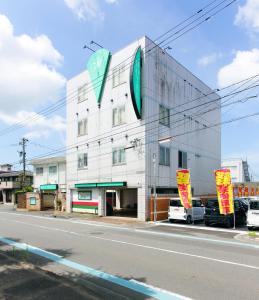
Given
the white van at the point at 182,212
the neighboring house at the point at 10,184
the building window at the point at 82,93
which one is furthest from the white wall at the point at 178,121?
the neighboring house at the point at 10,184

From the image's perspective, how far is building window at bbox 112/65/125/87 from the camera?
2686 cm

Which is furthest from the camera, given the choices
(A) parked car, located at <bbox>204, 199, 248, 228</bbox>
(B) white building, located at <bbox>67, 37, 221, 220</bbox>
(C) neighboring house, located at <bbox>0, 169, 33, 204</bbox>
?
(C) neighboring house, located at <bbox>0, 169, 33, 204</bbox>

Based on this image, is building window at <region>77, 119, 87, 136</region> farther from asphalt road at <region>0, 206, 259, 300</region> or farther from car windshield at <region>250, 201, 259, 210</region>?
car windshield at <region>250, 201, 259, 210</region>

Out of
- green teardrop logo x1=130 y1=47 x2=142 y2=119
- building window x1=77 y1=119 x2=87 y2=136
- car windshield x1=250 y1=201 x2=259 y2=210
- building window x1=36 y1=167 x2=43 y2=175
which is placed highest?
green teardrop logo x1=130 y1=47 x2=142 y2=119

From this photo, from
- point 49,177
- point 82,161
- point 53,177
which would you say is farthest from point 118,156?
point 49,177

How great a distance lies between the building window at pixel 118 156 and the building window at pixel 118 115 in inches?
91.1

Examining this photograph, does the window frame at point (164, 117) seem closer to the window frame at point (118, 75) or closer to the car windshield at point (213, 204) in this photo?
the window frame at point (118, 75)

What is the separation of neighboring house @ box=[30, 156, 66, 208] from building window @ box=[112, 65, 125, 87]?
14.1 meters

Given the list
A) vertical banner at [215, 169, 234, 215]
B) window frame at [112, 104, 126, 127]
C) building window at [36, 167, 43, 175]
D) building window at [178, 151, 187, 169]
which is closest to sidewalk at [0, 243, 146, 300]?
vertical banner at [215, 169, 234, 215]

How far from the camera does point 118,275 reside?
8078mm

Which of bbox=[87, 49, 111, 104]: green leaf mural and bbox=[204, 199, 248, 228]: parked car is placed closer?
bbox=[204, 199, 248, 228]: parked car

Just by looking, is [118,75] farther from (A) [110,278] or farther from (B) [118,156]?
(A) [110,278]

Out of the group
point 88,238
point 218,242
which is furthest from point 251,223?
point 88,238

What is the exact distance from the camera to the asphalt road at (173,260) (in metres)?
→ 7.05
